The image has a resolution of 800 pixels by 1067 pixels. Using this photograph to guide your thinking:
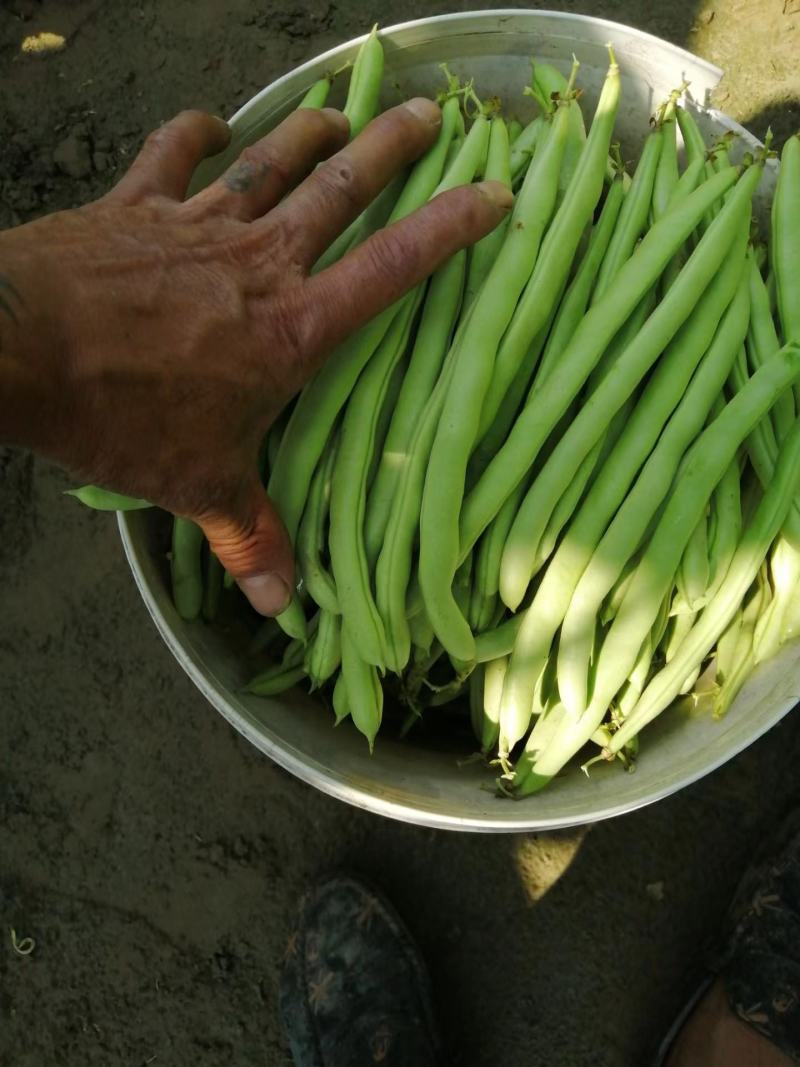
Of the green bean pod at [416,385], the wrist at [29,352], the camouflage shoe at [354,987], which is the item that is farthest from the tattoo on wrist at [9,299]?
the camouflage shoe at [354,987]

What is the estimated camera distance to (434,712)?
64.5 inches

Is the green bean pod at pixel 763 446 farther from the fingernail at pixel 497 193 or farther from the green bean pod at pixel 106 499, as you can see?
the green bean pod at pixel 106 499

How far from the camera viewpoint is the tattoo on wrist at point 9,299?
921mm

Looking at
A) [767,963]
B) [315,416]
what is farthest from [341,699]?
[767,963]

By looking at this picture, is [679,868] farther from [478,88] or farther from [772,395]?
[478,88]

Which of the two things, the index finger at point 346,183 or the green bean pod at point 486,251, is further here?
the green bean pod at point 486,251

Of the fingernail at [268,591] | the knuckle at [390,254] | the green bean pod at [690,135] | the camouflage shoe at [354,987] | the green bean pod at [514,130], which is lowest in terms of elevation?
the camouflage shoe at [354,987]

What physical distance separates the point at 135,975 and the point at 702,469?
1.69 metres

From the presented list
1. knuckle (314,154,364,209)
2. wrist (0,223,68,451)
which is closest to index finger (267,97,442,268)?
knuckle (314,154,364,209)

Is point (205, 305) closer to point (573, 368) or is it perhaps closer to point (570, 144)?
point (573, 368)

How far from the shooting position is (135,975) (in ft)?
6.35

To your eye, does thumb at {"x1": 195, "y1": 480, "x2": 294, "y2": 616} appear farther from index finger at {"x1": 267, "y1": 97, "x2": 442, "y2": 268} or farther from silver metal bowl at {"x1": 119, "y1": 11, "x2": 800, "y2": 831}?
index finger at {"x1": 267, "y1": 97, "x2": 442, "y2": 268}

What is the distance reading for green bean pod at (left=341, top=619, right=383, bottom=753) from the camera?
1306 mm

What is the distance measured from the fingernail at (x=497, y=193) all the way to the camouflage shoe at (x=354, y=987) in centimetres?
148
